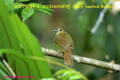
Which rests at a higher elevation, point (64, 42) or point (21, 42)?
point (21, 42)

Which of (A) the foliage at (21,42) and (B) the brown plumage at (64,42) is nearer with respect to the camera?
(A) the foliage at (21,42)

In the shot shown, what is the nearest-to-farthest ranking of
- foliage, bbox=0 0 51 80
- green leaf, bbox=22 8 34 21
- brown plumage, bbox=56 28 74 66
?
foliage, bbox=0 0 51 80
green leaf, bbox=22 8 34 21
brown plumage, bbox=56 28 74 66

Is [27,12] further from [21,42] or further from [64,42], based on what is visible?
[64,42]

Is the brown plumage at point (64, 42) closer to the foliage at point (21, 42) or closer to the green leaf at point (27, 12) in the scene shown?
the green leaf at point (27, 12)

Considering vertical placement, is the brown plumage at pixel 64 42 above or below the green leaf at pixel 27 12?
below

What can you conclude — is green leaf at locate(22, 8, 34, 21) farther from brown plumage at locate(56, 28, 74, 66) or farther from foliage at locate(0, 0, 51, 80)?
A: brown plumage at locate(56, 28, 74, 66)

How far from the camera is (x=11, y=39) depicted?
4.63ft

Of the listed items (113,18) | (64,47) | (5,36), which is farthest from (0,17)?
(113,18)

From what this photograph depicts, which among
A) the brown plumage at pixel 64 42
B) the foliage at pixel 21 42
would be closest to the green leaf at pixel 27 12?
the foliage at pixel 21 42

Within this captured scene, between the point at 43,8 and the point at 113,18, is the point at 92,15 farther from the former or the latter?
the point at 43,8

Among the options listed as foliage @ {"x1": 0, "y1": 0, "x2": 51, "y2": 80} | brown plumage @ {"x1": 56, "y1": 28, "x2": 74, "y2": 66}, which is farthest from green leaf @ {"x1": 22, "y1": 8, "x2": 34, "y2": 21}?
brown plumage @ {"x1": 56, "y1": 28, "x2": 74, "y2": 66}

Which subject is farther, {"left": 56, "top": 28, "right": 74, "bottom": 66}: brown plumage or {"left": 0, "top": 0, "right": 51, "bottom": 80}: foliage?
{"left": 56, "top": 28, "right": 74, "bottom": 66}: brown plumage

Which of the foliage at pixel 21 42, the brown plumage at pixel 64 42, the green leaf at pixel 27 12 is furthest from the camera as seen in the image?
the brown plumage at pixel 64 42

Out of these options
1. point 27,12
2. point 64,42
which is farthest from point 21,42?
point 64,42
